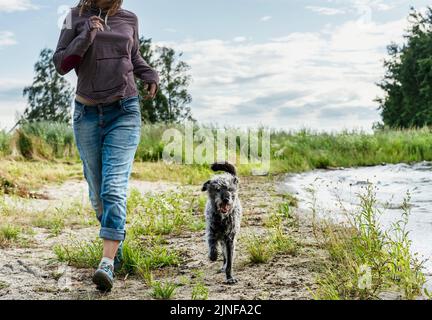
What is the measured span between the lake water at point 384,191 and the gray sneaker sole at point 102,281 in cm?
227

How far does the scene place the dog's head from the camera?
4988 millimetres

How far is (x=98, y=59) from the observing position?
4504mm

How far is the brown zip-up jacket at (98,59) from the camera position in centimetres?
448

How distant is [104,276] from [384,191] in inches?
345

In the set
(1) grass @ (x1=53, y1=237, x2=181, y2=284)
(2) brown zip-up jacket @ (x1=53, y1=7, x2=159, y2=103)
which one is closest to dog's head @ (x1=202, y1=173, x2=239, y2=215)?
(1) grass @ (x1=53, y1=237, x2=181, y2=284)

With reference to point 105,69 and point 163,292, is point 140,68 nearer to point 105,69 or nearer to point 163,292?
point 105,69

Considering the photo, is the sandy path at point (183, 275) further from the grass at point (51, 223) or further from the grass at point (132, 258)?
the grass at point (51, 223)

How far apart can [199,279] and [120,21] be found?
7.34 ft

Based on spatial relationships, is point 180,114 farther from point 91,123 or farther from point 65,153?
point 91,123

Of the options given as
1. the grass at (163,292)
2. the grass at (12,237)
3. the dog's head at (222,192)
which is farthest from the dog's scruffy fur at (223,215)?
the grass at (12,237)

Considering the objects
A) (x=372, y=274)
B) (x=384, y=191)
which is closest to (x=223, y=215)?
(x=372, y=274)

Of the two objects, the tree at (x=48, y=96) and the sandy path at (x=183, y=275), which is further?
the tree at (x=48, y=96)
